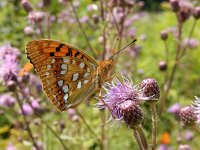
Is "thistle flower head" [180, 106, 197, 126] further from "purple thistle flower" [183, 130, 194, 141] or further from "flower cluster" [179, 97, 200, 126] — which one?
"purple thistle flower" [183, 130, 194, 141]

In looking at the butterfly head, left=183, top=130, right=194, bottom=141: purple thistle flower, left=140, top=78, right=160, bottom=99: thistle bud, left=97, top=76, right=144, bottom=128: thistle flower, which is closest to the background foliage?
left=183, top=130, right=194, bottom=141: purple thistle flower

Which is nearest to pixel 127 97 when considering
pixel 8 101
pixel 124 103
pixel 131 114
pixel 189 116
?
pixel 124 103

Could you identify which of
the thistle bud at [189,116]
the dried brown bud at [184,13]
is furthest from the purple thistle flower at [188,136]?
the thistle bud at [189,116]

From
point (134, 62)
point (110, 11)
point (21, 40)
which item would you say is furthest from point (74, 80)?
point (21, 40)

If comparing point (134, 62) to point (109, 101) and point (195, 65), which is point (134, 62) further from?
point (109, 101)

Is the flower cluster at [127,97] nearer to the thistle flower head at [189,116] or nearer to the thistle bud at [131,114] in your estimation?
the thistle bud at [131,114]

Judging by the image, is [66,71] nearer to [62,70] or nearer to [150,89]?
[62,70]
